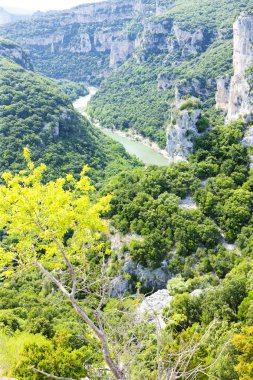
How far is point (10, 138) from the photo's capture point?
55219 mm

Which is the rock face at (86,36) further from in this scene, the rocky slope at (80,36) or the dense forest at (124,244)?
the dense forest at (124,244)

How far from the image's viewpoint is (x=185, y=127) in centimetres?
4212

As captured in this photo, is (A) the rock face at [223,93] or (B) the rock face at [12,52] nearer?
(A) the rock face at [223,93]

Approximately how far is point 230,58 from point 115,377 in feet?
310

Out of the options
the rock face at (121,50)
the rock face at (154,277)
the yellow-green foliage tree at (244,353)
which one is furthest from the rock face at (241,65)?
the rock face at (121,50)

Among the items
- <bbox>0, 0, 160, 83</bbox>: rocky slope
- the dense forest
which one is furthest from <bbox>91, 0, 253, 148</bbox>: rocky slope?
<bbox>0, 0, 160, 83</bbox>: rocky slope

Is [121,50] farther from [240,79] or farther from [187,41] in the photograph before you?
[240,79]

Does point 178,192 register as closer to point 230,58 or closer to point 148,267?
point 148,267

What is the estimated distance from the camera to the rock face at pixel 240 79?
61391 mm

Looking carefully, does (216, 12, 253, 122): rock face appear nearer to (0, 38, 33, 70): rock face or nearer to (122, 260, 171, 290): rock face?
(122, 260, 171, 290): rock face

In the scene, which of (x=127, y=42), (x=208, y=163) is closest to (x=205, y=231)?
(x=208, y=163)

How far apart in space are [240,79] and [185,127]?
29797mm

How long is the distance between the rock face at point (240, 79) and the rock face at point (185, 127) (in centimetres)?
1823

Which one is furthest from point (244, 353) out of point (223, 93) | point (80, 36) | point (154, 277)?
point (80, 36)
